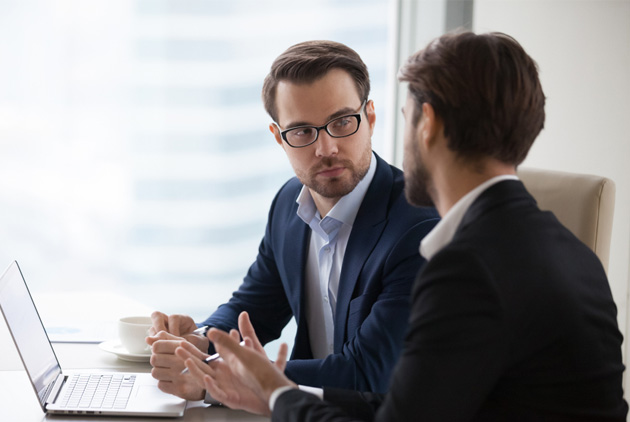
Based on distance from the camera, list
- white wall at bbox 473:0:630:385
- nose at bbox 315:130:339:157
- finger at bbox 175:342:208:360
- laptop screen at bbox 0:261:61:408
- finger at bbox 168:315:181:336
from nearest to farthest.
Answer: laptop screen at bbox 0:261:61:408 < finger at bbox 175:342:208:360 < finger at bbox 168:315:181:336 < nose at bbox 315:130:339:157 < white wall at bbox 473:0:630:385

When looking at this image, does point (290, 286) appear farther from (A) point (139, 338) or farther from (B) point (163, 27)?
(B) point (163, 27)

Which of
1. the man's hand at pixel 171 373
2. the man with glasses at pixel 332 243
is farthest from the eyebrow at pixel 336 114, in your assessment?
the man's hand at pixel 171 373

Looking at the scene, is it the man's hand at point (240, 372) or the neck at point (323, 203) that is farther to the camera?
the neck at point (323, 203)

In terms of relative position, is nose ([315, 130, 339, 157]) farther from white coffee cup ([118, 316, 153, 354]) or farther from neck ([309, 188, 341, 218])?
white coffee cup ([118, 316, 153, 354])

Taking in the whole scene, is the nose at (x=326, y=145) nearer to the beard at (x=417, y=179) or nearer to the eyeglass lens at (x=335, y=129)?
the eyeglass lens at (x=335, y=129)

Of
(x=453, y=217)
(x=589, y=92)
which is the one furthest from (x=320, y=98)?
(x=589, y=92)

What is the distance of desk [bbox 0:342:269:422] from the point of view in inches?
51.1

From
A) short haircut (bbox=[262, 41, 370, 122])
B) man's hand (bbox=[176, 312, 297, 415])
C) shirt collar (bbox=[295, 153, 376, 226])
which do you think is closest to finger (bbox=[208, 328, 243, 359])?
man's hand (bbox=[176, 312, 297, 415])

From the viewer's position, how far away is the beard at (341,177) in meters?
1.76

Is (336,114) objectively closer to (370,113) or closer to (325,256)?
(370,113)

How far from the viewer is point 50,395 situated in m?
1.32

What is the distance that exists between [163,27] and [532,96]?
2425 millimetres

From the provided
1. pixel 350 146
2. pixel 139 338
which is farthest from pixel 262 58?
pixel 139 338

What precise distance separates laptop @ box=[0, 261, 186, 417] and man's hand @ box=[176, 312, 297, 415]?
0.09 metres
